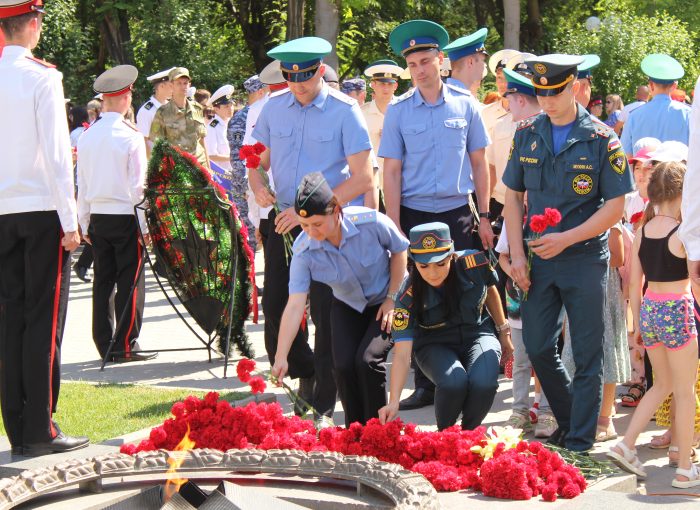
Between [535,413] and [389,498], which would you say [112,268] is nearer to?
[535,413]

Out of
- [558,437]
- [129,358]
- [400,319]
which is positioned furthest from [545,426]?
[129,358]

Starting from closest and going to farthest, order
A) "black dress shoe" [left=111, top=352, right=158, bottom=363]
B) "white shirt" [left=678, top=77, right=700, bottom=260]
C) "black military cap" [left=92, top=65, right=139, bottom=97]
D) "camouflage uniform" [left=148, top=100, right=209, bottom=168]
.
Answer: "white shirt" [left=678, top=77, right=700, bottom=260], "black military cap" [left=92, top=65, right=139, bottom=97], "black dress shoe" [left=111, top=352, right=158, bottom=363], "camouflage uniform" [left=148, top=100, right=209, bottom=168]

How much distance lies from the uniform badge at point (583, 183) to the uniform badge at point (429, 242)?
812 mm

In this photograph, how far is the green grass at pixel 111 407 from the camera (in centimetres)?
706

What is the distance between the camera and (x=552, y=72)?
601cm

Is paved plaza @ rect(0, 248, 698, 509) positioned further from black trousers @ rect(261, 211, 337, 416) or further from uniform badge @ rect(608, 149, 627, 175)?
uniform badge @ rect(608, 149, 627, 175)

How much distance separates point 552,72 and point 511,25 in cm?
2282

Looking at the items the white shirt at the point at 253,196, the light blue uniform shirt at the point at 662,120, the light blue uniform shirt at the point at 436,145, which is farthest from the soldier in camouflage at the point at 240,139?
the light blue uniform shirt at the point at 436,145

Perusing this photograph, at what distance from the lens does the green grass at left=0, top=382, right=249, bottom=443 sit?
706 cm

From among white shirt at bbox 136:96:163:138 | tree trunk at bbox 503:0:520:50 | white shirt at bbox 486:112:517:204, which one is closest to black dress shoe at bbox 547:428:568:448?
white shirt at bbox 486:112:517:204

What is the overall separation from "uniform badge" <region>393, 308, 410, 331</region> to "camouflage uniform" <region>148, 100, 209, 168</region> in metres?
6.85

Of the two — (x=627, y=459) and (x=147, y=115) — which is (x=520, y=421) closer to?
(x=627, y=459)

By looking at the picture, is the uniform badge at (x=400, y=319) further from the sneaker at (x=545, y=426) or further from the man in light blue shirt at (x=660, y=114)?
the man in light blue shirt at (x=660, y=114)

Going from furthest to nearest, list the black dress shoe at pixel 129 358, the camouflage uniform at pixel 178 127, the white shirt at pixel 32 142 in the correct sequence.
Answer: the camouflage uniform at pixel 178 127, the black dress shoe at pixel 129 358, the white shirt at pixel 32 142
